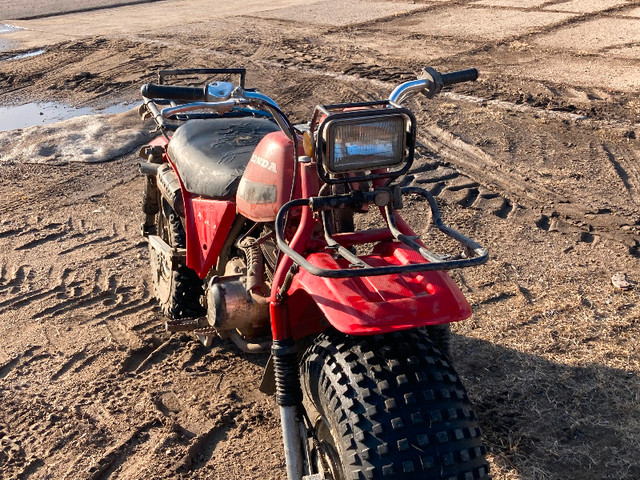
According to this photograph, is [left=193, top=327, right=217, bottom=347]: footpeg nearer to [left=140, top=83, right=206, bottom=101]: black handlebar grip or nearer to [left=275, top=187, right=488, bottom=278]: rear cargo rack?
[left=275, top=187, right=488, bottom=278]: rear cargo rack

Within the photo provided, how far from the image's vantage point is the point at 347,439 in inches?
103

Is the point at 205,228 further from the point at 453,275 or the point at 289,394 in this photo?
the point at 453,275

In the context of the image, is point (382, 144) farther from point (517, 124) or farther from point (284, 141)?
point (517, 124)

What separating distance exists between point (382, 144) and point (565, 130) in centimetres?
569

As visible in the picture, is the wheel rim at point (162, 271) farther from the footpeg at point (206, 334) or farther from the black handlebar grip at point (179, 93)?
the black handlebar grip at point (179, 93)

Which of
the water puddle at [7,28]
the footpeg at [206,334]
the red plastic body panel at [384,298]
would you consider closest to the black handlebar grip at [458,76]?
the red plastic body panel at [384,298]

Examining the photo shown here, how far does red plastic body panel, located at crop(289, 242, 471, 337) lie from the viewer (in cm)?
262

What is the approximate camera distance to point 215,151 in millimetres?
4129


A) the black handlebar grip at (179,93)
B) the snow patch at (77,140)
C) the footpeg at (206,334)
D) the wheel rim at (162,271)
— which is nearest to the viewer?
the black handlebar grip at (179,93)

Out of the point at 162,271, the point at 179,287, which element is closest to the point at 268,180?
the point at 179,287

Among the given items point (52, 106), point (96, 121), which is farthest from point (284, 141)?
point (52, 106)

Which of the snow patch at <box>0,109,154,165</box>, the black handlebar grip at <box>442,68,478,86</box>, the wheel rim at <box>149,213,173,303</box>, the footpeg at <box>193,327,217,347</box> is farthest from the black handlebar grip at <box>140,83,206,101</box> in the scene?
the snow patch at <box>0,109,154,165</box>

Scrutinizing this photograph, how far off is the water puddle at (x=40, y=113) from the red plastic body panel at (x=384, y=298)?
7.58 m

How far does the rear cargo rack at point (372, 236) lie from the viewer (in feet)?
8.33
